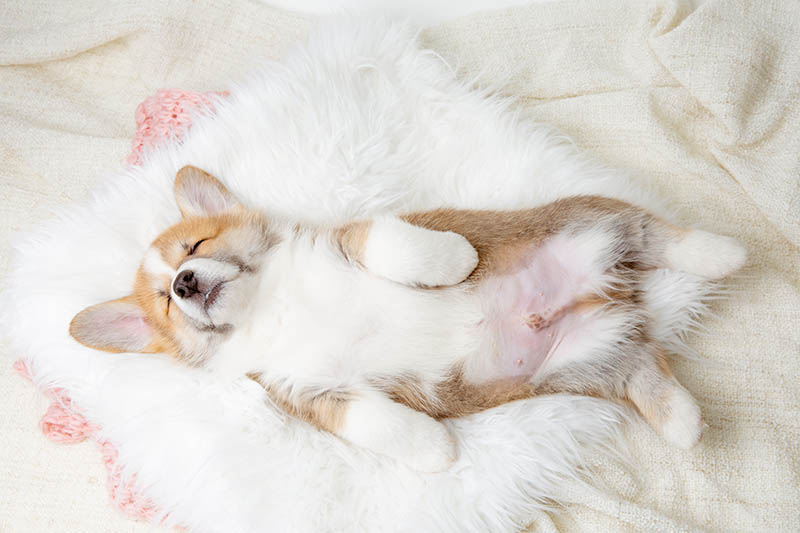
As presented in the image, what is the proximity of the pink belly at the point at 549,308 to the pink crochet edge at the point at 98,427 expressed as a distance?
151 cm

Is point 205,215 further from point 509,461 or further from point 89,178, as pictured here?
point 509,461

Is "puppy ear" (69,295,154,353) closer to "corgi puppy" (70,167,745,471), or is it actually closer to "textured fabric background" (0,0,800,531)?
"corgi puppy" (70,167,745,471)

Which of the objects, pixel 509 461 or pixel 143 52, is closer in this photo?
pixel 509 461

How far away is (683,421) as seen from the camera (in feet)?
7.99

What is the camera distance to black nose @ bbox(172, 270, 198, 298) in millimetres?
2432

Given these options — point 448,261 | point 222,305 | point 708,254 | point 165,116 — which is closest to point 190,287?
point 222,305

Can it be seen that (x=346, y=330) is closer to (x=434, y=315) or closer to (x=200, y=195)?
(x=434, y=315)

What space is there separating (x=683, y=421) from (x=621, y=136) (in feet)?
4.19

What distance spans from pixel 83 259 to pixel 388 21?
171cm

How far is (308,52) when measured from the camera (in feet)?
10.00

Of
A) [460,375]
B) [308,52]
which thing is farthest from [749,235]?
[308,52]

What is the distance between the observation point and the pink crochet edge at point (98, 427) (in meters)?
2.74

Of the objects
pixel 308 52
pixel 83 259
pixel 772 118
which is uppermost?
pixel 308 52

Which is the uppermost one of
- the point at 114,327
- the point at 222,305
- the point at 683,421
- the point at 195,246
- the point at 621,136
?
the point at 621,136
